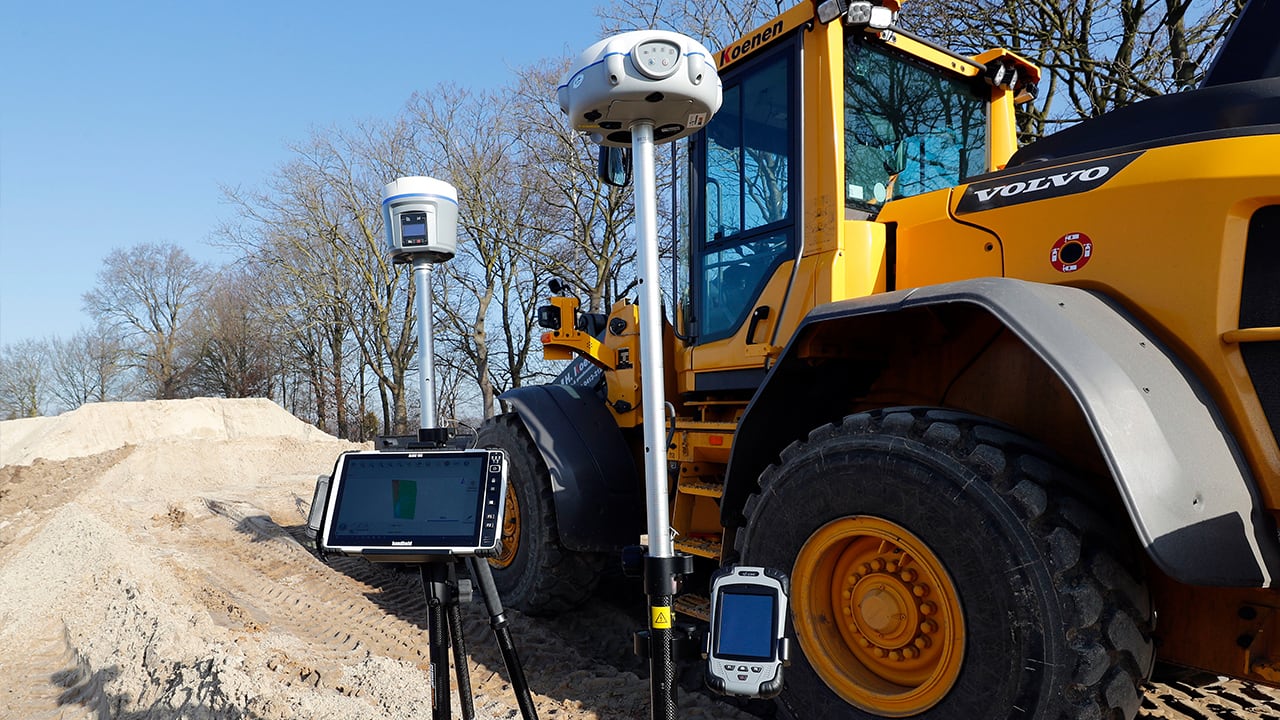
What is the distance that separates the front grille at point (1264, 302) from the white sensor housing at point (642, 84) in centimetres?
162

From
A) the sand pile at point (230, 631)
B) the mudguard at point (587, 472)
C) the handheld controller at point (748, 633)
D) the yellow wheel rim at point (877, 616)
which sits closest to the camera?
the handheld controller at point (748, 633)

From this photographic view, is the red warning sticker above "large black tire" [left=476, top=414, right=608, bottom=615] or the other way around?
above

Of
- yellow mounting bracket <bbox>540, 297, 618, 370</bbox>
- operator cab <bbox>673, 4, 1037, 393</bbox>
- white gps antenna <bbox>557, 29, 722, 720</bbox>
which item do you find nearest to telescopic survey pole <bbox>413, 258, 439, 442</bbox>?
operator cab <bbox>673, 4, 1037, 393</bbox>

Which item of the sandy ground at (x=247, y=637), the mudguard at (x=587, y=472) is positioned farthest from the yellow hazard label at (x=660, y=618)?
the mudguard at (x=587, y=472)

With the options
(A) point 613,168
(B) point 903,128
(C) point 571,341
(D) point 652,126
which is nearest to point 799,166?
(B) point 903,128

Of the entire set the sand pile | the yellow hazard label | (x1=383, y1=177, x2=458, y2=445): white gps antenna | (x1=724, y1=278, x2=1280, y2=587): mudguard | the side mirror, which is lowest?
the sand pile

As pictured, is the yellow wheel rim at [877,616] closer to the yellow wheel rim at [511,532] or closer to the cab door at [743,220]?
the cab door at [743,220]

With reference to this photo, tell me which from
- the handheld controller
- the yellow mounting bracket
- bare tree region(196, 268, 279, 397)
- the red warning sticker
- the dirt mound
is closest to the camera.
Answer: the handheld controller

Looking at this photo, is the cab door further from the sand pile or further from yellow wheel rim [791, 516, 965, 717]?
the sand pile

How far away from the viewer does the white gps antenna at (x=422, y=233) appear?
3.99 metres

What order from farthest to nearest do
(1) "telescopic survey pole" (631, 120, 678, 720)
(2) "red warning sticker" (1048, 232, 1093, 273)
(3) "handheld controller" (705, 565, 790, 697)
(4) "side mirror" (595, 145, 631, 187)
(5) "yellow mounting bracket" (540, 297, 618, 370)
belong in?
(5) "yellow mounting bracket" (540, 297, 618, 370), (4) "side mirror" (595, 145, 631, 187), (2) "red warning sticker" (1048, 232, 1093, 273), (1) "telescopic survey pole" (631, 120, 678, 720), (3) "handheld controller" (705, 565, 790, 697)

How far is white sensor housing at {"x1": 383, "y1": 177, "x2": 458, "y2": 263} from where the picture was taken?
3.99 metres

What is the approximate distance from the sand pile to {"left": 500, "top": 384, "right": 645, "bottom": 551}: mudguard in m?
0.67

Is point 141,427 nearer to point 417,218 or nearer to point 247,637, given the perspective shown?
point 247,637
